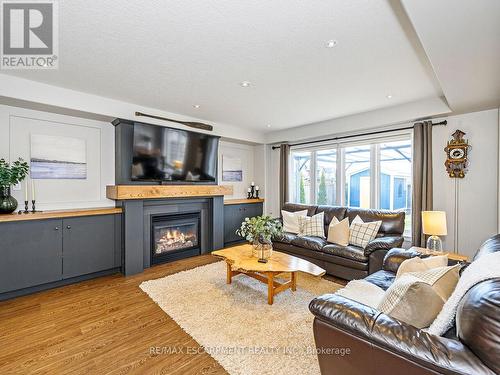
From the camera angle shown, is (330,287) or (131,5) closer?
(131,5)

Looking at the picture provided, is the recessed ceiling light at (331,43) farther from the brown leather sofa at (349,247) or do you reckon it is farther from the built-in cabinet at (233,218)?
the built-in cabinet at (233,218)

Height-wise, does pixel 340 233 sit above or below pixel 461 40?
below

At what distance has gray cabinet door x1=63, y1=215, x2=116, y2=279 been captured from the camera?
3.21 metres

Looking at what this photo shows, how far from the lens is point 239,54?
2.29 metres

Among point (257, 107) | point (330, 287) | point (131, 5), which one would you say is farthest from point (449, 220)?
point (131, 5)

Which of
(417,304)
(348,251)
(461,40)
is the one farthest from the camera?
(348,251)

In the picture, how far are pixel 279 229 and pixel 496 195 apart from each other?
285 centimetres

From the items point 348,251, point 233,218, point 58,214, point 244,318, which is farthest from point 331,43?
point 233,218

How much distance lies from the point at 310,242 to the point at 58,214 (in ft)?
11.4

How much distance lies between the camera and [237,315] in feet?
8.06

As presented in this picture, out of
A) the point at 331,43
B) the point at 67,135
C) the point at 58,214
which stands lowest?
the point at 58,214

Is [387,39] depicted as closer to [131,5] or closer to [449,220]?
[131,5]

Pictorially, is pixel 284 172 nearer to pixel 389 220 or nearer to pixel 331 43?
pixel 389 220

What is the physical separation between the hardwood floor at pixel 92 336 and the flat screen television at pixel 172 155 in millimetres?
1774
